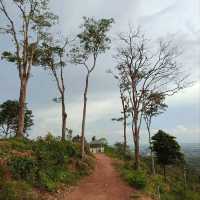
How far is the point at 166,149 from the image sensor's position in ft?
121

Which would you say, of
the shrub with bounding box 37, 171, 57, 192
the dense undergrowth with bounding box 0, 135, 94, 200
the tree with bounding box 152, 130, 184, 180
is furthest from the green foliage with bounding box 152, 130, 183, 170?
the shrub with bounding box 37, 171, 57, 192

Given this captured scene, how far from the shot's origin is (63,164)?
18.2m

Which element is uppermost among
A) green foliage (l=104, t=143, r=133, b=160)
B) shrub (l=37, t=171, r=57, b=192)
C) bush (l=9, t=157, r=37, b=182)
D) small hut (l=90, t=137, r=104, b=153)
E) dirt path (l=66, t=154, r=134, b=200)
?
small hut (l=90, t=137, r=104, b=153)

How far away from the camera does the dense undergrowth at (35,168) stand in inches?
497

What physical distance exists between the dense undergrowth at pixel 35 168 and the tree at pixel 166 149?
18.5 m

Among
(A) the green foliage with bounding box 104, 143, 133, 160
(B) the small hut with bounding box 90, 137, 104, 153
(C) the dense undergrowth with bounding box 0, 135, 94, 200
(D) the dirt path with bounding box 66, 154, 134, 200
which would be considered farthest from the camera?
(B) the small hut with bounding box 90, 137, 104, 153

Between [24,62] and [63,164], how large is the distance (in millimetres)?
8638

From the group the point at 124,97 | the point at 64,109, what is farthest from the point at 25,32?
the point at 124,97

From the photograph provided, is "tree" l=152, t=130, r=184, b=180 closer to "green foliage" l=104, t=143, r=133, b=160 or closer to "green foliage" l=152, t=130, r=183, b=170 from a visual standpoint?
"green foliage" l=152, t=130, r=183, b=170

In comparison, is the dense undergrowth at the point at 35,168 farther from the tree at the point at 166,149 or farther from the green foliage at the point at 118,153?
the tree at the point at 166,149

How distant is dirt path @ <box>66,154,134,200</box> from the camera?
14.3 meters

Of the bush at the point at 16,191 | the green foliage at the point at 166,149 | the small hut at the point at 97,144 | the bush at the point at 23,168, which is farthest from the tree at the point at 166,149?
the bush at the point at 16,191

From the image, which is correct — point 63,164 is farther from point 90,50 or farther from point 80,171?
point 90,50

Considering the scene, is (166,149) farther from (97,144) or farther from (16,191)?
(16,191)
